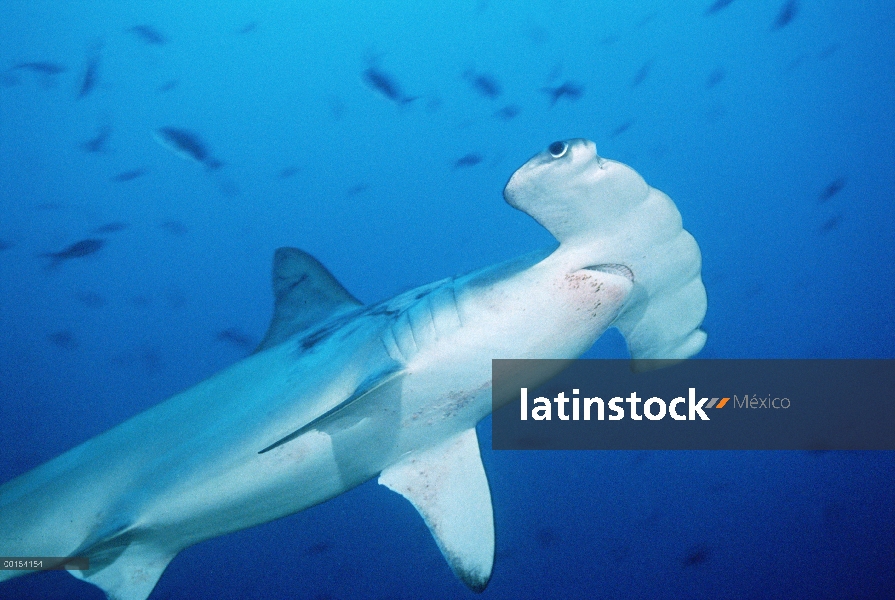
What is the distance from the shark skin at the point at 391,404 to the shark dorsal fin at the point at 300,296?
0.37m

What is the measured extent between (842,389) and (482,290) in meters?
31.3

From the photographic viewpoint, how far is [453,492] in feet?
7.95

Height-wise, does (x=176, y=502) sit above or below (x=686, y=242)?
below

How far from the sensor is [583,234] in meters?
1.73

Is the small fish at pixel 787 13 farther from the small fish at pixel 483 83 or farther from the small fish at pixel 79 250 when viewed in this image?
the small fish at pixel 79 250

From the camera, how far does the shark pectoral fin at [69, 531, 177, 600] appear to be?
2400mm

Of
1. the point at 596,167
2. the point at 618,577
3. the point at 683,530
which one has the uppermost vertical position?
the point at 596,167

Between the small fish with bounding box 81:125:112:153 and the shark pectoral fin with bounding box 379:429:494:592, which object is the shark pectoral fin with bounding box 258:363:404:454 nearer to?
the shark pectoral fin with bounding box 379:429:494:592

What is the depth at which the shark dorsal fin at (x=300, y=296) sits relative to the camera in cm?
297

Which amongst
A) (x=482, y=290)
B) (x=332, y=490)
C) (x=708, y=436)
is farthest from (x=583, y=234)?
(x=708, y=436)

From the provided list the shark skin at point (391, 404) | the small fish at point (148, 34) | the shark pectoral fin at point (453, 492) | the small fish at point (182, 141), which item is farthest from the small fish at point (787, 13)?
the small fish at point (148, 34)

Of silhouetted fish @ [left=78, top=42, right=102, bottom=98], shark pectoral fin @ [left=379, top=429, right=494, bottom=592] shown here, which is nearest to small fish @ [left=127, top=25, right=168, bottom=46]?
silhouetted fish @ [left=78, top=42, right=102, bottom=98]

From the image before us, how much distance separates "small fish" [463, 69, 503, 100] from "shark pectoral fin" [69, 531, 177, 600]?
217 inches

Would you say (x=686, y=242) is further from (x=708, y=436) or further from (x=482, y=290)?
(x=708, y=436)
